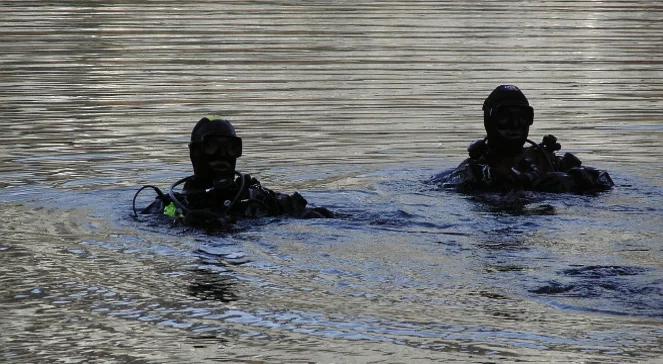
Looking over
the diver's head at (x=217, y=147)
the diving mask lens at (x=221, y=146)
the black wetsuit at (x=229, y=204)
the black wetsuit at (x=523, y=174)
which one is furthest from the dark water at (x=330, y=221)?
the diving mask lens at (x=221, y=146)

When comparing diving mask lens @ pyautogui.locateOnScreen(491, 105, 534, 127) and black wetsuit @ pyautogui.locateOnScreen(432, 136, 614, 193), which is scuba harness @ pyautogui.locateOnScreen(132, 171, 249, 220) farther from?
diving mask lens @ pyautogui.locateOnScreen(491, 105, 534, 127)

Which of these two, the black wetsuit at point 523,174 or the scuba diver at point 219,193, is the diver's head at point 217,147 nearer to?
the scuba diver at point 219,193

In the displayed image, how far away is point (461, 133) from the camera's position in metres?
19.1

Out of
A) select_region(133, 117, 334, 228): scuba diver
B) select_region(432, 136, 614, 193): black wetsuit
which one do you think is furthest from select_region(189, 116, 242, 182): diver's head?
select_region(432, 136, 614, 193): black wetsuit

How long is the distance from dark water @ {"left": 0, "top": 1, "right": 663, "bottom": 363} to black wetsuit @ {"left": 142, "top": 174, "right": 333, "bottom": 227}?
0.66 feet

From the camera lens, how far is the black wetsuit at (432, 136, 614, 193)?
14.3 metres

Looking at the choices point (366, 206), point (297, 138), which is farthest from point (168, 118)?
point (366, 206)

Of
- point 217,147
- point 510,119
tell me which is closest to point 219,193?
point 217,147

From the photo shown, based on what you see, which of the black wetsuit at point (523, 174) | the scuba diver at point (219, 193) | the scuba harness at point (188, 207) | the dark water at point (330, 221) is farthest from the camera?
the black wetsuit at point (523, 174)

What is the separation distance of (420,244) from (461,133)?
7328 millimetres

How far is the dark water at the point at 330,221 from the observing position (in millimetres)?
9352

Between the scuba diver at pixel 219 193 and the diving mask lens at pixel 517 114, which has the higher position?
the diving mask lens at pixel 517 114

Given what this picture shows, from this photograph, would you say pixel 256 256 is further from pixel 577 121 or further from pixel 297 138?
pixel 577 121

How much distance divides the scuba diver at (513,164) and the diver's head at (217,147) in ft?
9.10
